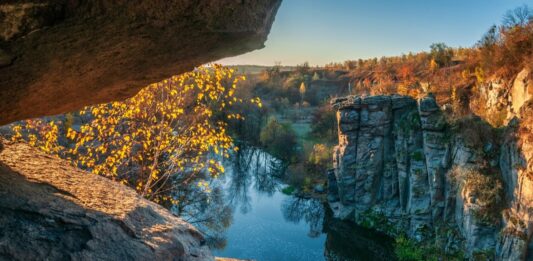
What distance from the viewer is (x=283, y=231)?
2342 cm

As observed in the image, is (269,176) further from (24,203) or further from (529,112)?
(24,203)

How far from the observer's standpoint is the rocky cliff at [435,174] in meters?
15.2

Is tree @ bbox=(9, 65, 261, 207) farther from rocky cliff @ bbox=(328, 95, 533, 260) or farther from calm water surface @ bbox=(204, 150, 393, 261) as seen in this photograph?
rocky cliff @ bbox=(328, 95, 533, 260)

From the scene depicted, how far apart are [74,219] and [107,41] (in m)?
1.75

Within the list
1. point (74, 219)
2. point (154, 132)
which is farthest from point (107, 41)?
point (154, 132)

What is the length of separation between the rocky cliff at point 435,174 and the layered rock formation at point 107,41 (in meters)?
15.7

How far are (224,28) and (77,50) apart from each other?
3.08 ft

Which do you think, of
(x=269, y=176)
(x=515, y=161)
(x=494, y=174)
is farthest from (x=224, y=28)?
(x=269, y=176)

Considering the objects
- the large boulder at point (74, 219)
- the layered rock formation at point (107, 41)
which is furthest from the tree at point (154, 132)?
the layered rock formation at point (107, 41)

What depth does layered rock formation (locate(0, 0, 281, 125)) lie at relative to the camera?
75.9 inches

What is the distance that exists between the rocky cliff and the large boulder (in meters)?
14.9

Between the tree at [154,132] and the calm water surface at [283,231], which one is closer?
the tree at [154,132]

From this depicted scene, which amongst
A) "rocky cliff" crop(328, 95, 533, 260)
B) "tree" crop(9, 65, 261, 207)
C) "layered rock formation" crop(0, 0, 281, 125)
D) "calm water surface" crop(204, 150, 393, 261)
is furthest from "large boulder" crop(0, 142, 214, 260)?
"calm water surface" crop(204, 150, 393, 261)

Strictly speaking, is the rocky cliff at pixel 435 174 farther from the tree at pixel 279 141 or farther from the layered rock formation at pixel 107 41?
the layered rock formation at pixel 107 41
